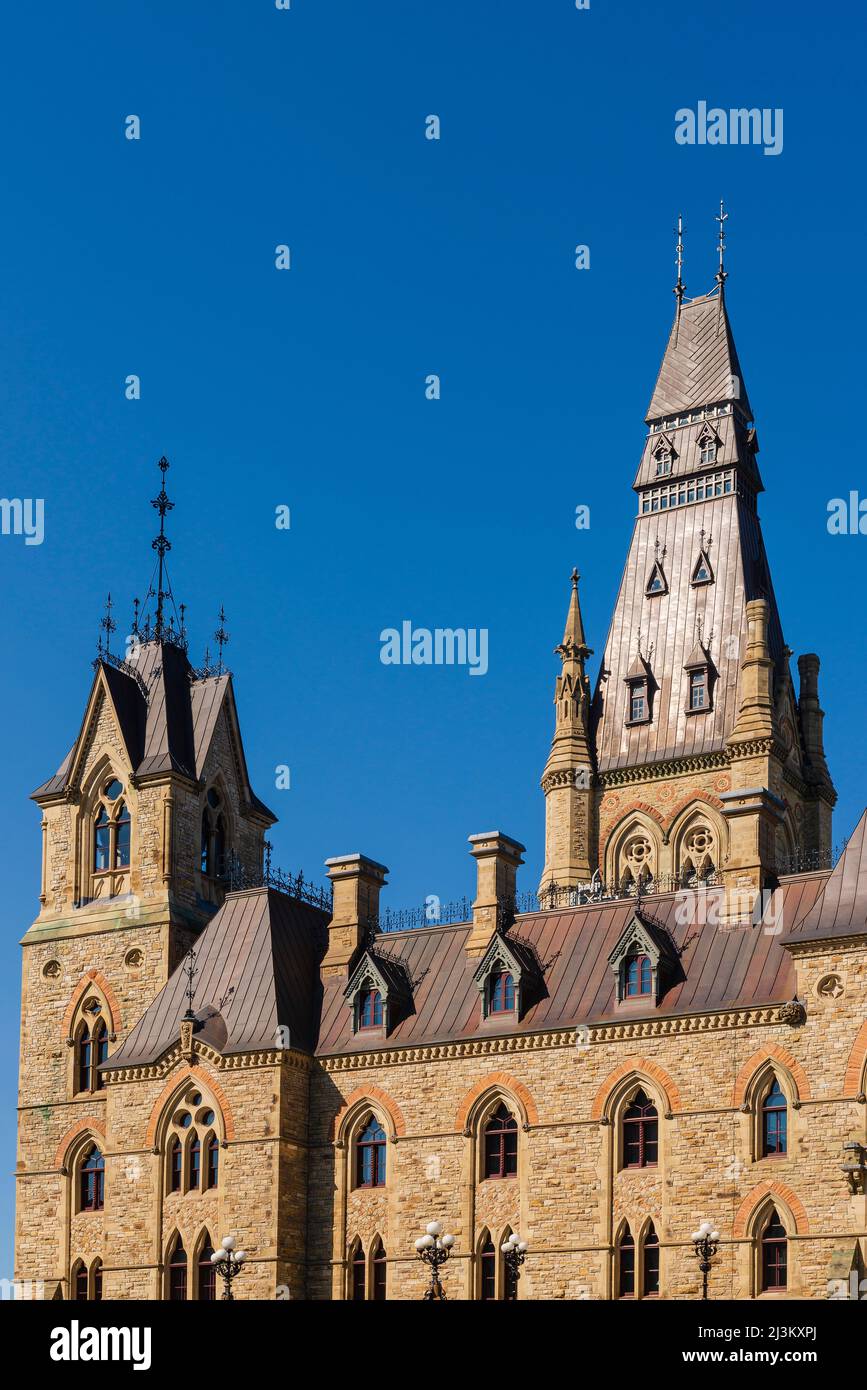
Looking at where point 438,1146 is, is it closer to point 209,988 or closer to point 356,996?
point 356,996

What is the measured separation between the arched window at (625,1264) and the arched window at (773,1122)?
12.4ft

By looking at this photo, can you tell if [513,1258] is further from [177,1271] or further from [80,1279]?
[80,1279]

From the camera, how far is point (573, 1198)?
A: 4812 cm

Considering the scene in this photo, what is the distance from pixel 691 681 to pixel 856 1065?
3294 cm

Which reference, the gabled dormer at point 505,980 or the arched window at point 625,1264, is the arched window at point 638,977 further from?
the arched window at point 625,1264

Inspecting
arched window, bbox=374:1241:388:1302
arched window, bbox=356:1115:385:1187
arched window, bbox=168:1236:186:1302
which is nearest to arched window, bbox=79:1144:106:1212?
arched window, bbox=168:1236:186:1302

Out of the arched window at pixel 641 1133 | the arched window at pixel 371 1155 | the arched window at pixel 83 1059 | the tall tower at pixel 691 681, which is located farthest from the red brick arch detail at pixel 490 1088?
the tall tower at pixel 691 681

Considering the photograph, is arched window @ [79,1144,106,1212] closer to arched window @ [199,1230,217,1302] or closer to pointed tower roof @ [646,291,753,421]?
arched window @ [199,1230,217,1302]

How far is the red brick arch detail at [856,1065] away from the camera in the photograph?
147ft

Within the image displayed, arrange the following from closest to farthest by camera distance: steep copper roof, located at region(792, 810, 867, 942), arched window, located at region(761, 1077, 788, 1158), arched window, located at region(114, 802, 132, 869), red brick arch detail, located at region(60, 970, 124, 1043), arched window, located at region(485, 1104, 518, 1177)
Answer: arched window, located at region(761, 1077, 788, 1158) < steep copper roof, located at region(792, 810, 867, 942) < arched window, located at region(485, 1104, 518, 1177) < red brick arch detail, located at region(60, 970, 124, 1043) < arched window, located at region(114, 802, 132, 869)

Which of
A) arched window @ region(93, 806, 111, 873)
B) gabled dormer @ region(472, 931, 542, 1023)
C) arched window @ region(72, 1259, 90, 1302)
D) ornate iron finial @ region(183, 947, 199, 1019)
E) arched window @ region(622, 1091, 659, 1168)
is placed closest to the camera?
arched window @ region(622, 1091, 659, 1168)

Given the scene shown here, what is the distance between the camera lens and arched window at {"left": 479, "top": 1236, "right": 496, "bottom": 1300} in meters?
49.1

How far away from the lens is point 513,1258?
148 ft

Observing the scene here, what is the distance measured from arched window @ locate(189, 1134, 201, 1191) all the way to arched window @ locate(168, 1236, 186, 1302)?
4.39 feet
